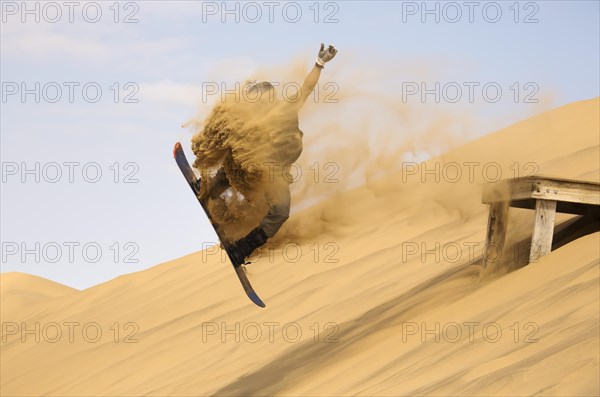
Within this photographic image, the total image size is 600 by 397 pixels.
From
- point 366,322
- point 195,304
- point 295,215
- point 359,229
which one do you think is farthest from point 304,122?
point 195,304

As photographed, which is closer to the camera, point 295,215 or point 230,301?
point 295,215

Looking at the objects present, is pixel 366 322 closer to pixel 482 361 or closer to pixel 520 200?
pixel 520 200

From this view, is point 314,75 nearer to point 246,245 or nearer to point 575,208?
point 246,245

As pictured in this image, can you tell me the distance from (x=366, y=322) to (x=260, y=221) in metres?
1.23

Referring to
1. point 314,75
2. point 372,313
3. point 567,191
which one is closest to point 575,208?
point 567,191

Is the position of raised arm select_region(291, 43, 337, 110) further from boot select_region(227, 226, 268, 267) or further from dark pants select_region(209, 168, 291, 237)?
boot select_region(227, 226, 268, 267)

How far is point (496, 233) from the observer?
7.35 m

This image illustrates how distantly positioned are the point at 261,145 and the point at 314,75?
65 cm

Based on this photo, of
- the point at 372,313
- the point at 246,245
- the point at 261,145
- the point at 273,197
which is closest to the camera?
the point at 261,145

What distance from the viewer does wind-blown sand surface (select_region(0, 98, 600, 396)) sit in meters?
5.35

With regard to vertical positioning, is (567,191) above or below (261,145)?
below

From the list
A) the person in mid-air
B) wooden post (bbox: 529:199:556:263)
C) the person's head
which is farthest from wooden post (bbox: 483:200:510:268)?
the person's head

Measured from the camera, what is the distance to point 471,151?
31.2 feet

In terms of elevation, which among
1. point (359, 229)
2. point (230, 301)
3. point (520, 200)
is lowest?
point (230, 301)
